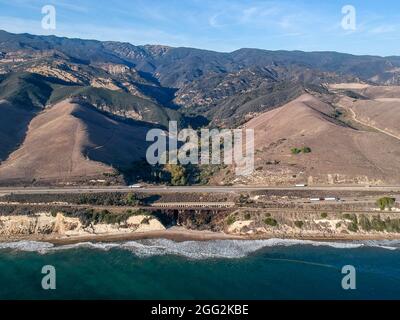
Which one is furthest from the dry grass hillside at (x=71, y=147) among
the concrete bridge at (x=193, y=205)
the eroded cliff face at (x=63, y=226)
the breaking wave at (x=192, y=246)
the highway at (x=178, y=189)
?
the breaking wave at (x=192, y=246)

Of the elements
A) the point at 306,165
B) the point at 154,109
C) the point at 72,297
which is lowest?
the point at 72,297

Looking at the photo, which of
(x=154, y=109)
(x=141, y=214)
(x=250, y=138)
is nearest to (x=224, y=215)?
(x=141, y=214)

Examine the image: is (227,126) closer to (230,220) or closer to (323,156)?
(323,156)

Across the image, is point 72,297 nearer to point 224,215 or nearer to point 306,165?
point 224,215

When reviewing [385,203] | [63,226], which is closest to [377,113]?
[385,203]

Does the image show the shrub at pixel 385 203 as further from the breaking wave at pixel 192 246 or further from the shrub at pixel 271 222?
the shrub at pixel 271 222

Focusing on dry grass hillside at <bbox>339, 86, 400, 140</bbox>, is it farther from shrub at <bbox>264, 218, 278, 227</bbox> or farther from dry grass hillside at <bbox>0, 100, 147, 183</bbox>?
dry grass hillside at <bbox>0, 100, 147, 183</bbox>
